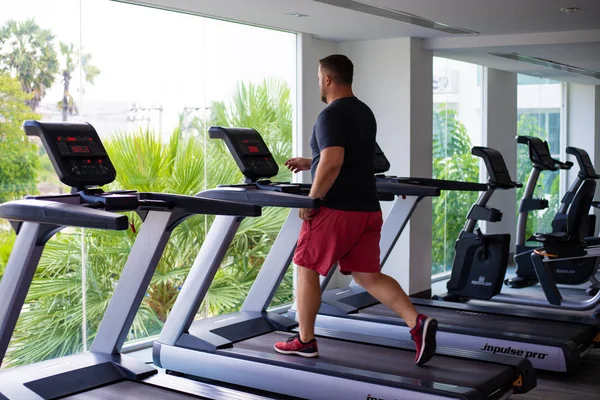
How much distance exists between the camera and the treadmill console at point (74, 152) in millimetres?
3467

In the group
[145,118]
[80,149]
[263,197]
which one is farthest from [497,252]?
[80,149]

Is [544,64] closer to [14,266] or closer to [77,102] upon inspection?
[77,102]

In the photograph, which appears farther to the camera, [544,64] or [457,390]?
[544,64]

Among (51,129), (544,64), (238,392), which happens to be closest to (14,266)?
(51,129)

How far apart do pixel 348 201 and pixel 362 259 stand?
323mm

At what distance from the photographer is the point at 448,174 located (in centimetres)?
854

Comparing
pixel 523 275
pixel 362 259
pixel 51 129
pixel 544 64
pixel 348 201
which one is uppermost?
pixel 544 64

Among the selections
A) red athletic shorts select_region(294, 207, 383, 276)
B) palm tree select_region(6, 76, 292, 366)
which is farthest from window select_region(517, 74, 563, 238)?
red athletic shorts select_region(294, 207, 383, 276)

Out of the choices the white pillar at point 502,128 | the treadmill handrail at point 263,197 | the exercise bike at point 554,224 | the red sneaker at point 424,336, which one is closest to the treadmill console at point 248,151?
the treadmill handrail at point 263,197

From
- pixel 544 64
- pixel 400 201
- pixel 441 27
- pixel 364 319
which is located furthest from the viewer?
pixel 544 64

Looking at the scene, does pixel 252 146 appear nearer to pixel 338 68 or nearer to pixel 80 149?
pixel 338 68

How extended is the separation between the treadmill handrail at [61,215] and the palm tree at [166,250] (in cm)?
170

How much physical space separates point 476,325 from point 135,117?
8.70 feet

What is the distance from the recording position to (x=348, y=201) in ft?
13.8
